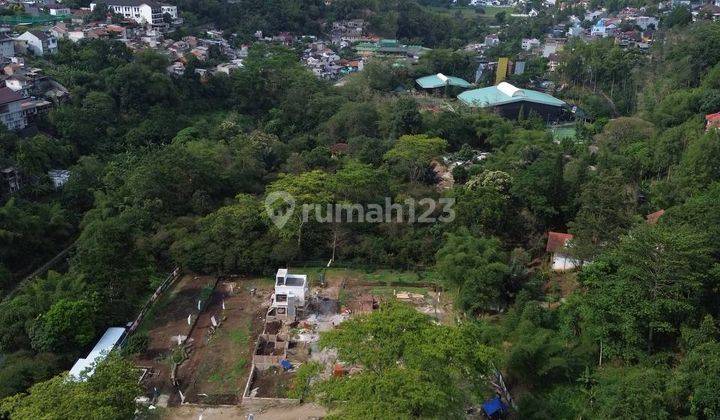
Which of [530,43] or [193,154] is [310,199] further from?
[530,43]

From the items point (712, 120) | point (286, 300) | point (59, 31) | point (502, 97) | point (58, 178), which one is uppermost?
point (59, 31)

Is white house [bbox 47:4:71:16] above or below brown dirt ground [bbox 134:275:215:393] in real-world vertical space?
above

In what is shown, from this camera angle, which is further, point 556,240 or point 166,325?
point 556,240

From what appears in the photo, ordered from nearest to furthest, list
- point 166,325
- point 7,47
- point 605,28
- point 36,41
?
1. point 166,325
2. point 7,47
3. point 36,41
4. point 605,28

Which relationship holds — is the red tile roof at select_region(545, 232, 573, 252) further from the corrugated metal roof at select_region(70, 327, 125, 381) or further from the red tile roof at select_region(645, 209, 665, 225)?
the corrugated metal roof at select_region(70, 327, 125, 381)

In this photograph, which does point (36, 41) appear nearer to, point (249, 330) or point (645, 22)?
point (249, 330)

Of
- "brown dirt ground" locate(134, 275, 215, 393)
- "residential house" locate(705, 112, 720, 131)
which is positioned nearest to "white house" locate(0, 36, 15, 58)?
"brown dirt ground" locate(134, 275, 215, 393)

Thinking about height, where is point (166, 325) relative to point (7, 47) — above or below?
below

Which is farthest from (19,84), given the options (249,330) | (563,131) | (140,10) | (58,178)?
(563,131)
